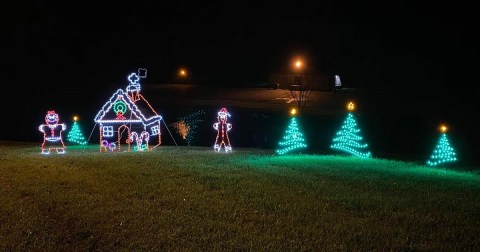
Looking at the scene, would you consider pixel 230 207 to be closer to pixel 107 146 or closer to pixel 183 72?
pixel 107 146

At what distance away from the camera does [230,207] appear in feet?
31.2

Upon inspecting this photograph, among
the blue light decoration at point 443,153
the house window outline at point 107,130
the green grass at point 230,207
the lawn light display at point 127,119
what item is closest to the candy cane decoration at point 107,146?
the lawn light display at point 127,119

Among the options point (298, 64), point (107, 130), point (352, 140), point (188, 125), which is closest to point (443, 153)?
point (352, 140)

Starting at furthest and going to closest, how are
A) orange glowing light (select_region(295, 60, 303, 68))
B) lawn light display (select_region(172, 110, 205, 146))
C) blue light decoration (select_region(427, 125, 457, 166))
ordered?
orange glowing light (select_region(295, 60, 303, 68))
lawn light display (select_region(172, 110, 205, 146))
blue light decoration (select_region(427, 125, 457, 166))

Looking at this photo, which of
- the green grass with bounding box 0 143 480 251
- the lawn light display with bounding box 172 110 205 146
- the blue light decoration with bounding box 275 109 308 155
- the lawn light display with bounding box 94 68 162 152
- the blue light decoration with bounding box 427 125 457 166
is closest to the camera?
the green grass with bounding box 0 143 480 251

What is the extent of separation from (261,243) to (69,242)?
2.62 metres

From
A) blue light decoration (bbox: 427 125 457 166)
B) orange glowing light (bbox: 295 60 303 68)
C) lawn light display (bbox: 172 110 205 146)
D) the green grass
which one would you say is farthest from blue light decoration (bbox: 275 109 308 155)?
orange glowing light (bbox: 295 60 303 68)

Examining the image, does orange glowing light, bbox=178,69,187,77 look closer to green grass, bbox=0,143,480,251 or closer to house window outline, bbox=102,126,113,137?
house window outline, bbox=102,126,113,137

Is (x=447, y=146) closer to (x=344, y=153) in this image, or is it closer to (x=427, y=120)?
(x=344, y=153)

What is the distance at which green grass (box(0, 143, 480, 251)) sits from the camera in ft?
25.2

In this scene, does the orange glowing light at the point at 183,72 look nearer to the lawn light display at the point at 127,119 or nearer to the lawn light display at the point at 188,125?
the lawn light display at the point at 188,125

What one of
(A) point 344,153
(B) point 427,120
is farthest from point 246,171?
(B) point 427,120

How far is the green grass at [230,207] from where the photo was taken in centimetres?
767

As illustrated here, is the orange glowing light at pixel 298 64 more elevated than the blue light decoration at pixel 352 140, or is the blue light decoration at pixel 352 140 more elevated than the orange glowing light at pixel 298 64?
the orange glowing light at pixel 298 64
